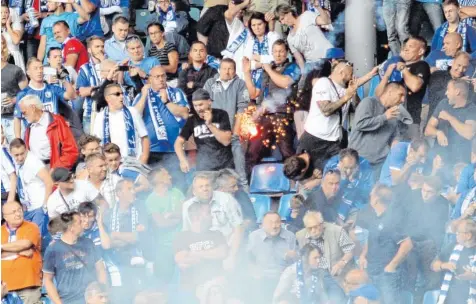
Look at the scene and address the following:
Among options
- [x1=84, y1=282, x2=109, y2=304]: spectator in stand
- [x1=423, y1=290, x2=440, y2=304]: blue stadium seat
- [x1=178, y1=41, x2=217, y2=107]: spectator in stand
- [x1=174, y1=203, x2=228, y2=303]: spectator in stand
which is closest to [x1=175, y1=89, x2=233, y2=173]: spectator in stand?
[x1=178, y1=41, x2=217, y2=107]: spectator in stand

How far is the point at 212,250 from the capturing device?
34.8 feet

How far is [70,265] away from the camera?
→ 10578 mm

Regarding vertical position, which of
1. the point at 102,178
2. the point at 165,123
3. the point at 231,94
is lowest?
the point at 102,178

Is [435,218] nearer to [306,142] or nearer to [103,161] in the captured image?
[306,142]

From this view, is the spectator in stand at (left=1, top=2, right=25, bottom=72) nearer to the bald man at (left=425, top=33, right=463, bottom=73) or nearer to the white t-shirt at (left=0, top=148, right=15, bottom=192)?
the white t-shirt at (left=0, top=148, right=15, bottom=192)

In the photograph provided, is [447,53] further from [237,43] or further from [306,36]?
[237,43]

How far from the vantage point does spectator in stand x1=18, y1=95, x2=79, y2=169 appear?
11.8 meters

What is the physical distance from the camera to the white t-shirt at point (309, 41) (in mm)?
11633

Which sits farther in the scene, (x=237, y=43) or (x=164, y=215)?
(x=237, y=43)

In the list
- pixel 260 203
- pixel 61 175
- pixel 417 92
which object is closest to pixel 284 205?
pixel 260 203

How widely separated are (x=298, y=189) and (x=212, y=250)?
819 millimetres

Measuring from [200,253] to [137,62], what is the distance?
2089mm

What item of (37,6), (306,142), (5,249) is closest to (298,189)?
(306,142)

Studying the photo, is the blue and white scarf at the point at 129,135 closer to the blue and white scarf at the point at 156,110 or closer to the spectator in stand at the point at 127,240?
the blue and white scarf at the point at 156,110
